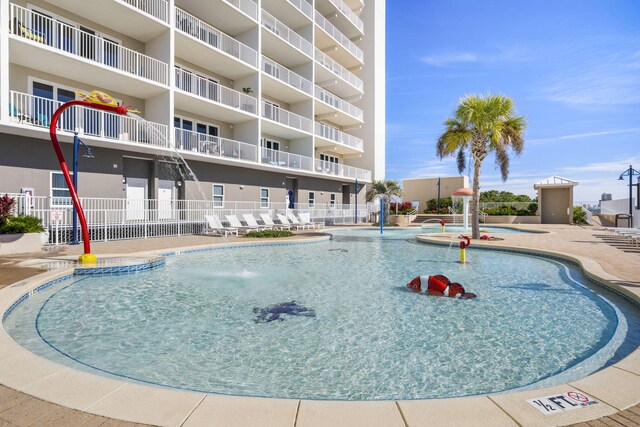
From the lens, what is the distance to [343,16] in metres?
31.2

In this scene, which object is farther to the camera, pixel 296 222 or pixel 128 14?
pixel 296 222

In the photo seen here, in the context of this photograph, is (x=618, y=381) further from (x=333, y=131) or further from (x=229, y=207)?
(x=333, y=131)

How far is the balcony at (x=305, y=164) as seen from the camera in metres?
22.4

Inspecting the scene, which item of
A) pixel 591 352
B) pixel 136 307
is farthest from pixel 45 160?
pixel 591 352

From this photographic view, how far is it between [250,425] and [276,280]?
230 inches

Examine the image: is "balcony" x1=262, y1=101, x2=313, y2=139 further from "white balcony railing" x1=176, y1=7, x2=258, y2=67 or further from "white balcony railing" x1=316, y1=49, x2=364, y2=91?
"white balcony railing" x1=316, y1=49, x2=364, y2=91

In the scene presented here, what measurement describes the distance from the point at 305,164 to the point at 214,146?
8.30 meters

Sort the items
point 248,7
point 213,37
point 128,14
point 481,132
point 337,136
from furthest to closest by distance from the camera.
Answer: point 337,136 → point 248,7 → point 213,37 → point 481,132 → point 128,14

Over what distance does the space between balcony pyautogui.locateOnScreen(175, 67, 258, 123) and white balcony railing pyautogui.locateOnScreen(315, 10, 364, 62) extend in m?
11.8

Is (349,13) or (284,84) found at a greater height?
(349,13)

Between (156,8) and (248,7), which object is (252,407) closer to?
(156,8)

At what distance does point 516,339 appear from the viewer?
4512 millimetres

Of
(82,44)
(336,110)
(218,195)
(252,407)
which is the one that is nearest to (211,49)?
(82,44)

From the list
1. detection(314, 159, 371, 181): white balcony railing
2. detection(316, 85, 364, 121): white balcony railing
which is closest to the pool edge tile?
detection(314, 159, 371, 181): white balcony railing
